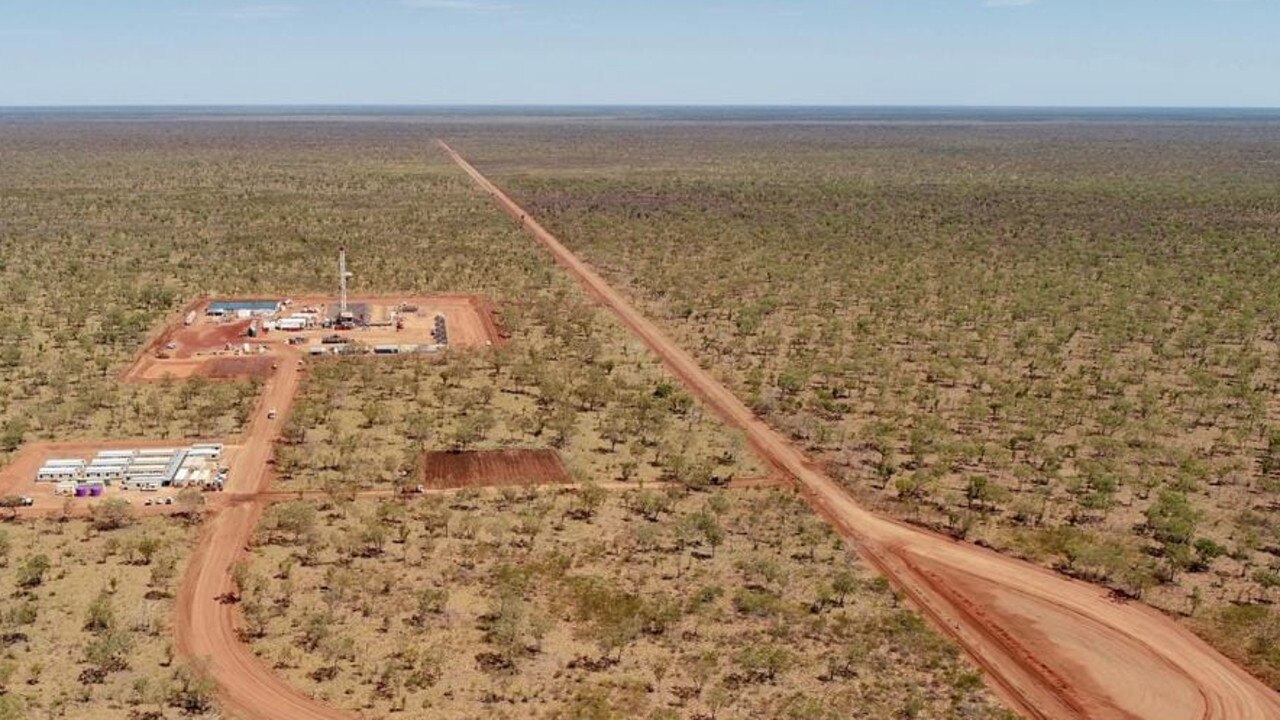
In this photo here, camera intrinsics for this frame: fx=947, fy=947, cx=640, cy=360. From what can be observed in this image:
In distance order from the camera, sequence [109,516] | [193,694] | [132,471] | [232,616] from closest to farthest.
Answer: [193,694] < [232,616] < [109,516] < [132,471]

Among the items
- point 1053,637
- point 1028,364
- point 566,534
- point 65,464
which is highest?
point 1028,364

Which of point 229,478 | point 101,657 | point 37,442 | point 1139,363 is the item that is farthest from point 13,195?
point 1139,363

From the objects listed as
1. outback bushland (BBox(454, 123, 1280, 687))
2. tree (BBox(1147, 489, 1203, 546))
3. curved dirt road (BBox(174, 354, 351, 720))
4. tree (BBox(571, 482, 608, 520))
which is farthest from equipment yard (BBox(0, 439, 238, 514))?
tree (BBox(1147, 489, 1203, 546))

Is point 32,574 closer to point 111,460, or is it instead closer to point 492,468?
point 111,460

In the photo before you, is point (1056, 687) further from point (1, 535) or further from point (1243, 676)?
point (1, 535)

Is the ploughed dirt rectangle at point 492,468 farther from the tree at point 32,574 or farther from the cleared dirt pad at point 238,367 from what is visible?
the cleared dirt pad at point 238,367

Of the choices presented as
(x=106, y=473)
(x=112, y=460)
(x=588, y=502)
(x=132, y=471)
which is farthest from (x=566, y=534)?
(x=112, y=460)
